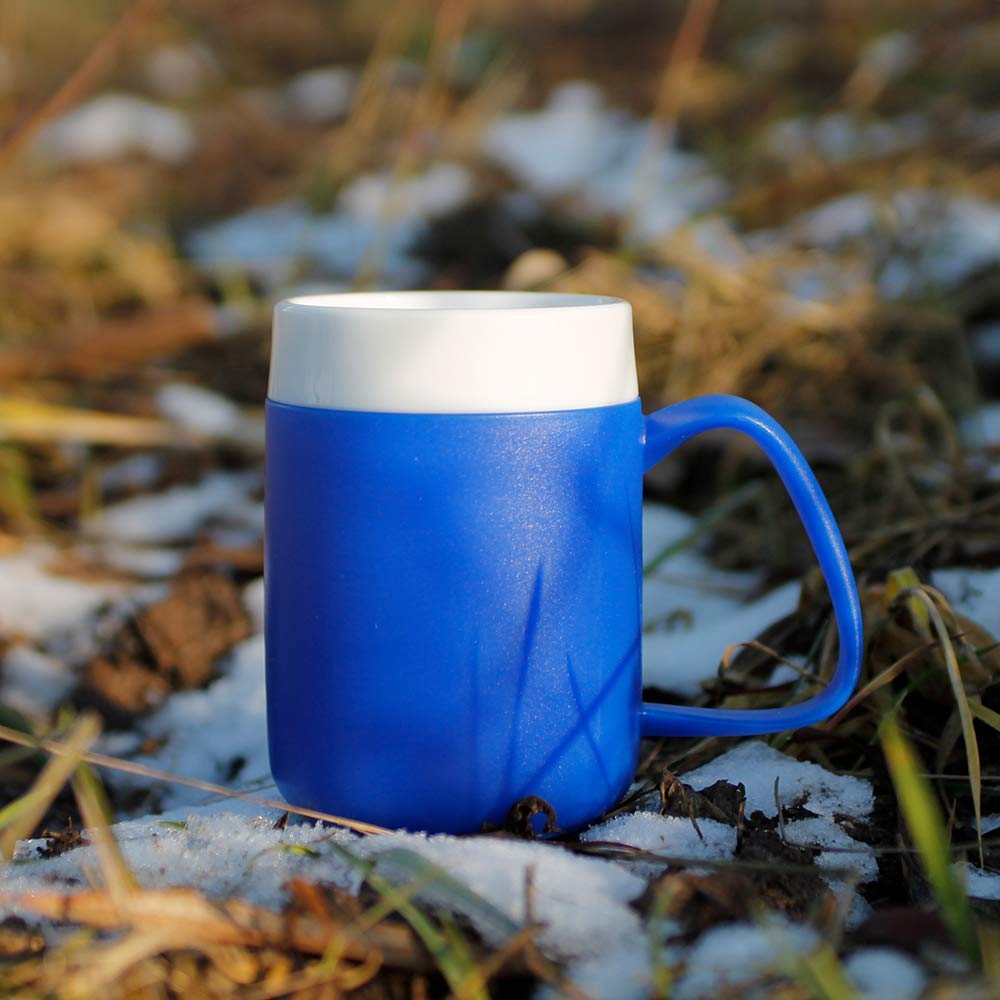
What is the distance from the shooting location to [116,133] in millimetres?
3893

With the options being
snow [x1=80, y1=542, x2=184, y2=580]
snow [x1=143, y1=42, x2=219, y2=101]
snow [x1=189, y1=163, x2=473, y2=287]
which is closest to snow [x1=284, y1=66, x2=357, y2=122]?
snow [x1=143, y1=42, x2=219, y2=101]

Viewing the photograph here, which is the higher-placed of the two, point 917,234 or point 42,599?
point 917,234

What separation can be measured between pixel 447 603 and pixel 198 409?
148cm

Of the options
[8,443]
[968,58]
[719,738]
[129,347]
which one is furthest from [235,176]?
[719,738]

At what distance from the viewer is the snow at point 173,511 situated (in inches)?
79.0

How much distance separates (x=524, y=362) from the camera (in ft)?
3.01

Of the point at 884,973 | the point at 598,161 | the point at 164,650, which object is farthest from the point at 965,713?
the point at 598,161

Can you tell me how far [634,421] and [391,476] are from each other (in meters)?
0.22

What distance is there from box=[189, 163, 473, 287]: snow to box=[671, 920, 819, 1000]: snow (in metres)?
2.14

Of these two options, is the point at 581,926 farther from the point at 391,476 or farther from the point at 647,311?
the point at 647,311

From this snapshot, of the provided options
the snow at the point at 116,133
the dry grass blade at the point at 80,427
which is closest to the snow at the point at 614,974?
the dry grass blade at the point at 80,427

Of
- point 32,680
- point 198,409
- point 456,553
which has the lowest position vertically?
point 32,680

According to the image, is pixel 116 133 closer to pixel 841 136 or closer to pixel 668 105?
pixel 668 105

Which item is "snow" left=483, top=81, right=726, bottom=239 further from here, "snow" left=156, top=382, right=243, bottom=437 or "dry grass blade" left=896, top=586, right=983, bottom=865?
"dry grass blade" left=896, top=586, right=983, bottom=865
